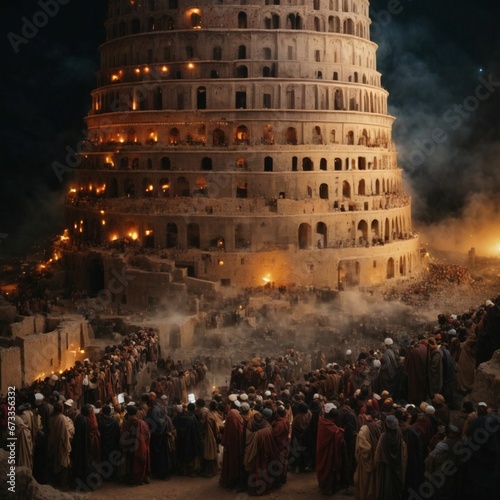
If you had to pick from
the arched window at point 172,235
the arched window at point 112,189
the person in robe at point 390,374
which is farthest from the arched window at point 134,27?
the person in robe at point 390,374

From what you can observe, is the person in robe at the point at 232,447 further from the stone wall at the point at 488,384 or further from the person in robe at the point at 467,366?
the person in robe at the point at 467,366

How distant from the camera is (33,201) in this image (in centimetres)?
7719

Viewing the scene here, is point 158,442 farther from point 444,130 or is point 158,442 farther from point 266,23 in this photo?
point 444,130

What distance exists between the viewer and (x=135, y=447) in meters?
15.6

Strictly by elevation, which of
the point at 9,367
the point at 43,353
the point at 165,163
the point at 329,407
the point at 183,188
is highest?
the point at 165,163

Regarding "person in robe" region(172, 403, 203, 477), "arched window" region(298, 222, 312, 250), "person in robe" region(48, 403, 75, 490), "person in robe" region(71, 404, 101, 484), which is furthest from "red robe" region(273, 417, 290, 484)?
"arched window" region(298, 222, 312, 250)

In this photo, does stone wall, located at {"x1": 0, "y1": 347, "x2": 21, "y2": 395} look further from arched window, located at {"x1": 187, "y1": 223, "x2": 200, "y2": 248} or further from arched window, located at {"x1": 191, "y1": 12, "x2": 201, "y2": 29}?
arched window, located at {"x1": 191, "y1": 12, "x2": 201, "y2": 29}

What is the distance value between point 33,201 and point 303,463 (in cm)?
6787

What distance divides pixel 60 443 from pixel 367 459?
Answer: 7345 mm

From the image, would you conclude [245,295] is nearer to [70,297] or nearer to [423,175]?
[70,297]

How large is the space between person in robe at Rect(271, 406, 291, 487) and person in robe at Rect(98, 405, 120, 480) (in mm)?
3937

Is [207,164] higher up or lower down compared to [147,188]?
higher up

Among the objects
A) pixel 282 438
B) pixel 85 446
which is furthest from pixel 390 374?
pixel 85 446

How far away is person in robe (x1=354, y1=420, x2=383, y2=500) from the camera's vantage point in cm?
1376
